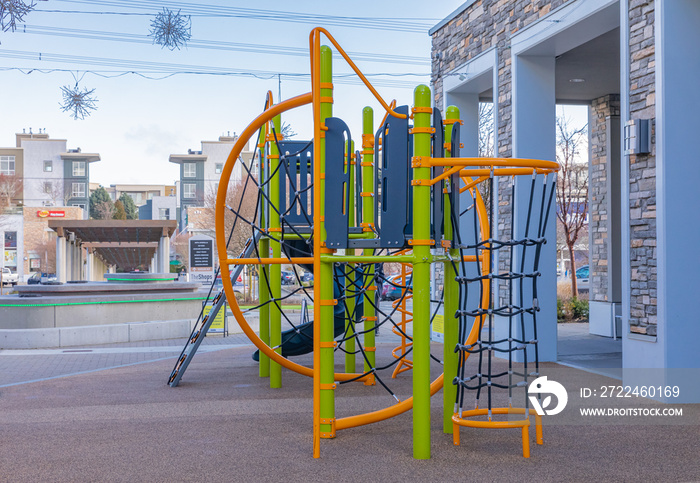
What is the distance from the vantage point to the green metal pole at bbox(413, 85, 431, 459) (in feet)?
15.2

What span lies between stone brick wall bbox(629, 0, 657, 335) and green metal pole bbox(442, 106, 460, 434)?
2427mm

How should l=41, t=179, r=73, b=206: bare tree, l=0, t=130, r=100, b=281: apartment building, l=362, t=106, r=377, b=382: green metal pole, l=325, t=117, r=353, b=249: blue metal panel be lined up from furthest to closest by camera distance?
l=0, t=130, r=100, b=281: apartment building, l=41, t=179, r=73, b=206: bare tree, l=362, t=106, r=377, b=382: green metal pole, l=325, t=117, r=353, b=249: blue metal panel

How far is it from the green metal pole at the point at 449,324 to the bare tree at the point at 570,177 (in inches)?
546

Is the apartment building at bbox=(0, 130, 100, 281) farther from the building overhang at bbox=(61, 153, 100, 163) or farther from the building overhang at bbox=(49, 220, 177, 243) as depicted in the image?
the building overhang at bbox=(49, 220, 177, 243)

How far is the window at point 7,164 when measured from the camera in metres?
64.9

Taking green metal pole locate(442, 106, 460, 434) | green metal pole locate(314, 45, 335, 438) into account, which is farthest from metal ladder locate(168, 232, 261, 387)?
green metal pole locate(442, 106, 460, 434)

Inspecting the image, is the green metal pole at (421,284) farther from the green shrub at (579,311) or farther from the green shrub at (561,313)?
the green shrub at (579,311)

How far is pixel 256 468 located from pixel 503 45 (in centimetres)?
703

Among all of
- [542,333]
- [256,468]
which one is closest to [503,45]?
[542,333]

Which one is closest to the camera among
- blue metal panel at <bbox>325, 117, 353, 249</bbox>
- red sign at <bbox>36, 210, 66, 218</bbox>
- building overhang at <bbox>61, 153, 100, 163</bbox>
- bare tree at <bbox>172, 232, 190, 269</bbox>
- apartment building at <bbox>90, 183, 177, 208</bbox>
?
blue metal panel at <bbox>325, 117, 353, 249</bbox>

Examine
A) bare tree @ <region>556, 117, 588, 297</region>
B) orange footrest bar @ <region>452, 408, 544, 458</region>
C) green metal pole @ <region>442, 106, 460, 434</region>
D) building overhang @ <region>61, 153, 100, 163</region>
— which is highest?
building overhang @ <region>61, 153, 100, 163</region>

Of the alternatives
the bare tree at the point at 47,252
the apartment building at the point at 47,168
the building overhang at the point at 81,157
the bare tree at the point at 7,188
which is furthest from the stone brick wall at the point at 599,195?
the building overhang at the point at 81,157

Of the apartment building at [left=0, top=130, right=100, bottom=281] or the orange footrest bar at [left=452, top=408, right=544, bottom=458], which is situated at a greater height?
the apartment building at [left=0, top=130, right=100, bottom=281]

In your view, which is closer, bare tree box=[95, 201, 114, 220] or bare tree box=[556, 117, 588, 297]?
bare tree box=[556, 117, 588, 297]
